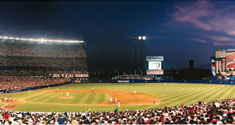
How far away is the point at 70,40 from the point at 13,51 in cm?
2254

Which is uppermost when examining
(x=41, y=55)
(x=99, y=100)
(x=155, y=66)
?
(x=41, y=55)

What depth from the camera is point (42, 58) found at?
76.4 m

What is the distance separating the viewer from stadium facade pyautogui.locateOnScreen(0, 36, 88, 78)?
221 feet

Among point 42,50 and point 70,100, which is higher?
point 42,50

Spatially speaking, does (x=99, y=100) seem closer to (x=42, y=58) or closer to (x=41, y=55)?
(x=42, y=58)

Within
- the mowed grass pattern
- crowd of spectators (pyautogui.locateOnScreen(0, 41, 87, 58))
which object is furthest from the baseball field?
crowd of spectators (pyautogui.locateOnScreen(0, 41, 87, 58))

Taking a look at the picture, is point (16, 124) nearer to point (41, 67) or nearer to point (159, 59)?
point (159, 59)

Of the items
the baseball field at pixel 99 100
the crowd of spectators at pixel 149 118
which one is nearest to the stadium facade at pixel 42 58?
the baseball field at pixel 99 100

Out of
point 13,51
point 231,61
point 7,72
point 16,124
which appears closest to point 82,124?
point 16,124

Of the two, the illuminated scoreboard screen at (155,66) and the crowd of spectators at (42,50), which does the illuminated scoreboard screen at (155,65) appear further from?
the crowd of spectators at (42,50)

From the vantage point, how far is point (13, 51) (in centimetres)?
6994

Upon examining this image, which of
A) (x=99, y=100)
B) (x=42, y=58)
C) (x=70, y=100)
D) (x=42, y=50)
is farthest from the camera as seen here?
(x=42, y=50)

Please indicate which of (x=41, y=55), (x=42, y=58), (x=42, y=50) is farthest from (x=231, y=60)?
(x=42, y=50)

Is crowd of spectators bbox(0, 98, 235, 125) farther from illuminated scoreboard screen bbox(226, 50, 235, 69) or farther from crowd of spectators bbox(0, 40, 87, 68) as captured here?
crowd of spectators bbox(0, 40, 87, 68)
